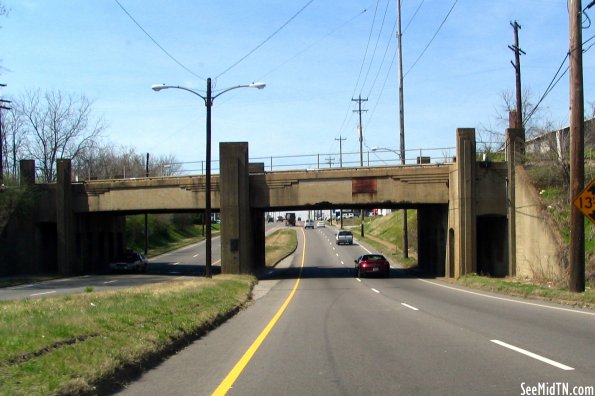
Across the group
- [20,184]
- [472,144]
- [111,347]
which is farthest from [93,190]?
[111,347]

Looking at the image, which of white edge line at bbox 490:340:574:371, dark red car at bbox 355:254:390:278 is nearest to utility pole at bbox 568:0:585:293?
white edge line at bbox 490:340:574:371

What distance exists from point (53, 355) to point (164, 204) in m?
33.3

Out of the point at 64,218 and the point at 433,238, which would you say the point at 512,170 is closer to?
the point at 433,238

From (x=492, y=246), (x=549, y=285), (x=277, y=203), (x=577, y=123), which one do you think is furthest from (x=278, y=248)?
(x=577, y=123)

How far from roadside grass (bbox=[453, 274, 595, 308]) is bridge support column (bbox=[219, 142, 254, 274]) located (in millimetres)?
14130

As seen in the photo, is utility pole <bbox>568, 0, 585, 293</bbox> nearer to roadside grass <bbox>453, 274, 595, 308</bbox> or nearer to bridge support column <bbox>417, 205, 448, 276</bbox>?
roadside grass <bbox>453, 274, 595, 308</bbox>

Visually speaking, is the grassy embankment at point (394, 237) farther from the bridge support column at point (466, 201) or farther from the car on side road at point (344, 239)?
the bridge support column at point (466, 201)

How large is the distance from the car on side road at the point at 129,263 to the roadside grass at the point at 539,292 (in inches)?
1056

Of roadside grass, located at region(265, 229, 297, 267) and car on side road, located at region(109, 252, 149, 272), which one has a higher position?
car on side road, located at region(109, 252, 149, 272)

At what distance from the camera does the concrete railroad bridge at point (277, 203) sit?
3375 centimetres

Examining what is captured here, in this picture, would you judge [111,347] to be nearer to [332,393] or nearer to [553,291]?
[332,393]

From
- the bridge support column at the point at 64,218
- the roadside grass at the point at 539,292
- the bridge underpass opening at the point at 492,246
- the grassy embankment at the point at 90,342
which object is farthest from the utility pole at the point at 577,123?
the bridge support column at the point at 64,218

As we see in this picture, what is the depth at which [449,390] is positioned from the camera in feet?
24.0

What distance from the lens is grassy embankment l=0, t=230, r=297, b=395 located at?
7.14 metres
